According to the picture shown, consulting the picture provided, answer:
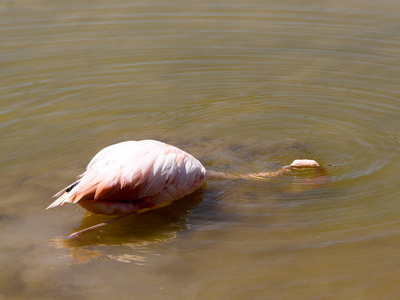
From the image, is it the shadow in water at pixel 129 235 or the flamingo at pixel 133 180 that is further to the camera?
the flamingo at pixel 133 180

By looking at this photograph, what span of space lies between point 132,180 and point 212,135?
1.47 m

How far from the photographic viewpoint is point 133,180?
13.1ft

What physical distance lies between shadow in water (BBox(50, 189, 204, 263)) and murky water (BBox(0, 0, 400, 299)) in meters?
0.01

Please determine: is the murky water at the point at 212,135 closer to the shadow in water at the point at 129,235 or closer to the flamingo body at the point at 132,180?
the shadow in water at the point at 129,235

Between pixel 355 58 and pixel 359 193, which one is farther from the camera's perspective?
pixel 355 58

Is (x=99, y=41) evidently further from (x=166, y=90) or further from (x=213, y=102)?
(x=213, y=102)

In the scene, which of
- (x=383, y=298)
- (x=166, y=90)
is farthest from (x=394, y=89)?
(x=383, y=298)

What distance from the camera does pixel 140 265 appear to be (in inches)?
143

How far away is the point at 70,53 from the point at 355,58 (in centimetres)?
313

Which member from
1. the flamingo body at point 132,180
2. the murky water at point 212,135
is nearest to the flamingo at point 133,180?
the flamingo body at point 132,180

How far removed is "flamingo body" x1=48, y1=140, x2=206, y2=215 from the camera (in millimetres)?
3934

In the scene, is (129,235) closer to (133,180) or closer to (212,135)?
(133,180)

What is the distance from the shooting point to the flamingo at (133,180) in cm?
394

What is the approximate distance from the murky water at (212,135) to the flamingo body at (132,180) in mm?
149
